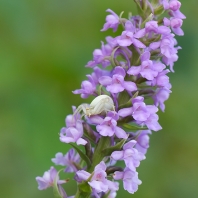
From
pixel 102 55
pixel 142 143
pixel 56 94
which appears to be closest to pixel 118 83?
pixel 102 55

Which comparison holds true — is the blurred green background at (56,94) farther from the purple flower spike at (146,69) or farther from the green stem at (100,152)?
the purple flower spike at (146,69)

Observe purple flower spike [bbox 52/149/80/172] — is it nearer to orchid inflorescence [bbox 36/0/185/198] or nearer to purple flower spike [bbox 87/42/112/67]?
orchid inflorescence [bbox 36/0/185/198]

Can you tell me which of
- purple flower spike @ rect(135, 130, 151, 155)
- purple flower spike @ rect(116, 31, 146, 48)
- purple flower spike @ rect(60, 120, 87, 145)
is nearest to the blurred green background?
purple flower spike @ rect(135, 130, 151, 155)

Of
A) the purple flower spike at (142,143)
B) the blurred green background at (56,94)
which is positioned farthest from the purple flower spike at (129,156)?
the blurred green background at (56,94)

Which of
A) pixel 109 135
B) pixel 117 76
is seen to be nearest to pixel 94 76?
pixel 117 76

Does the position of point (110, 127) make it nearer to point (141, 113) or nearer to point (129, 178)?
point (141, 113)

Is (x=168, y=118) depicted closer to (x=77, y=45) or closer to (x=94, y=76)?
(x=77, y=45)
